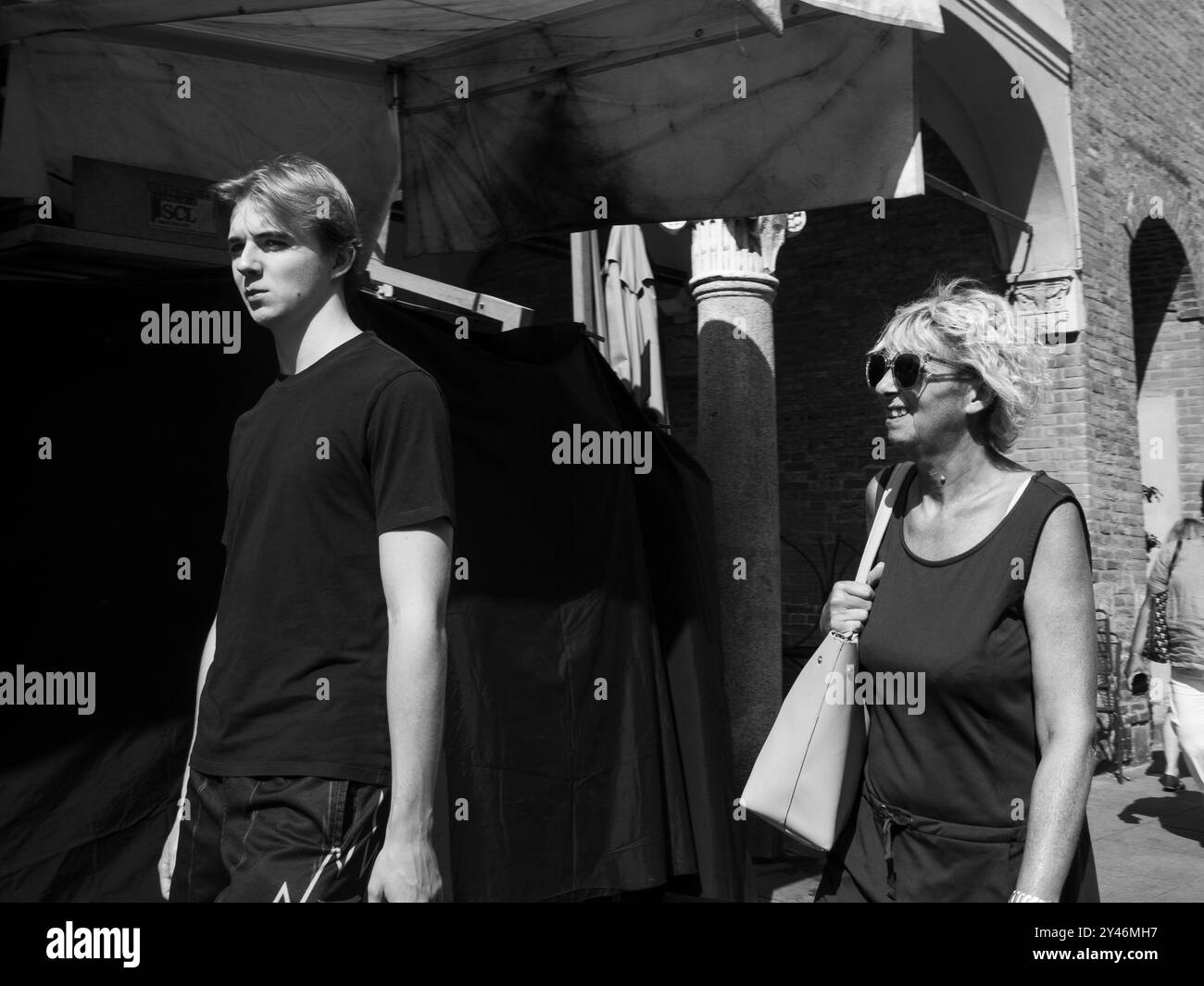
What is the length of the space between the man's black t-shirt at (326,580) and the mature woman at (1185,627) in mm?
5777

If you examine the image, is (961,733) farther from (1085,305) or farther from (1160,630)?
(1085,305)

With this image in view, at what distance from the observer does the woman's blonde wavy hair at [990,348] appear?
7.88 feet

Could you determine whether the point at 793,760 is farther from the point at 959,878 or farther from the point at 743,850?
the point at 743,850

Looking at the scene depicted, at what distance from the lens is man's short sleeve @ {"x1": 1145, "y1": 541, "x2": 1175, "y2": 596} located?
277 inches

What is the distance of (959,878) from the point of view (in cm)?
222

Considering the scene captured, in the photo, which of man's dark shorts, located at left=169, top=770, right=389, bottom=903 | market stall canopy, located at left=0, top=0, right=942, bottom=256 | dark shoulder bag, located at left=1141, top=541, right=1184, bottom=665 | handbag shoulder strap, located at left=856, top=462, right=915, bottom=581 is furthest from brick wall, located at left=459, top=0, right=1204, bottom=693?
man's dark shorts, located at left=169, top=770, right=389, bottom=903

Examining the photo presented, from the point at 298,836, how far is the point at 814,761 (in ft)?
3.13

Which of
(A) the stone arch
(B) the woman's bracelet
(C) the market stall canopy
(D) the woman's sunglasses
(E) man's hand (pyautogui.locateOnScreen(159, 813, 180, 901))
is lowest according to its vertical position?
(B) the woman's bracelet

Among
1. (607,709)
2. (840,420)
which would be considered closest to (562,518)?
(607,709)

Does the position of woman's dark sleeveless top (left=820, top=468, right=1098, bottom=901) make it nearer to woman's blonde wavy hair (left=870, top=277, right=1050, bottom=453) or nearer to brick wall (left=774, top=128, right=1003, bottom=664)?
woman's blonde wavy hair (left=870, top=277, right=1050, bottom=453)

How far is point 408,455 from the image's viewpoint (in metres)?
2.12

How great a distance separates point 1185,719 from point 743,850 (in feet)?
10.5

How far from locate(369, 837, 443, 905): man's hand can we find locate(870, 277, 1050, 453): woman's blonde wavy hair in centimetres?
130

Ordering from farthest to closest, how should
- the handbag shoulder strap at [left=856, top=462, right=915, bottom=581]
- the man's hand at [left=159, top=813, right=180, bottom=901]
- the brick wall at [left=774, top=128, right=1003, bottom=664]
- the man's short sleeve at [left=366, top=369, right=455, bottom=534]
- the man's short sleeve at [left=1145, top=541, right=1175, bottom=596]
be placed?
1. the brick wall at [left=774, top=128, right=1003, bottom=664]
2. the man's short sleeve at [left=1145, top=541, right=1175, bottom=596]
3. the handbag shoulder strap at [left=856, top=462, right=915, bottom=581]
4. the man's hand at [left=159, top=813, right=180, bottom=901]
5. the man's short sleeve at [left=366, top=369, right=455, bottom=534]
